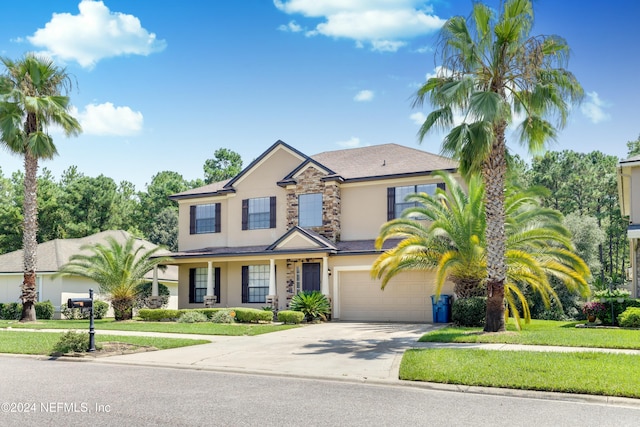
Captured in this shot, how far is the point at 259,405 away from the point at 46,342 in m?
10.1

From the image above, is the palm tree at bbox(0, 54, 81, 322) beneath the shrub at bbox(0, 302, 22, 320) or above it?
above

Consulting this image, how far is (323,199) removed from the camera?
26203 mm

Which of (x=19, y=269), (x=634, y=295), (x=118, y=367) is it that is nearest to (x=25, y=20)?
(x=118, y=367)

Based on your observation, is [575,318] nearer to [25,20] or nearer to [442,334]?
[442,334]

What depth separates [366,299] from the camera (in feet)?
80.7

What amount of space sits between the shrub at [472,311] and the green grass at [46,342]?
8.34m

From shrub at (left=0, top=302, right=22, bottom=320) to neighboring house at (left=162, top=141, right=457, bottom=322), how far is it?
8.10 meters

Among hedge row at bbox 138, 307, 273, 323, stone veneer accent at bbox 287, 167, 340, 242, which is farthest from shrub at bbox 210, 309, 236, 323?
stone veneer accent at bbox 287, 167, 340, 242

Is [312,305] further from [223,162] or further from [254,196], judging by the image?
[223,162]

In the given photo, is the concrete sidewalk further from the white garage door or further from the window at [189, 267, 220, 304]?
the window at [189, 267, 220, 304]

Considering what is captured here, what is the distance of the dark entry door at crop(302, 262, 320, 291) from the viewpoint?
25359 mm

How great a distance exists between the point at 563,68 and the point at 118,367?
13984 mm

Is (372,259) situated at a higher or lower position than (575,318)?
higher

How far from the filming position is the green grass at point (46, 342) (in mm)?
14539
